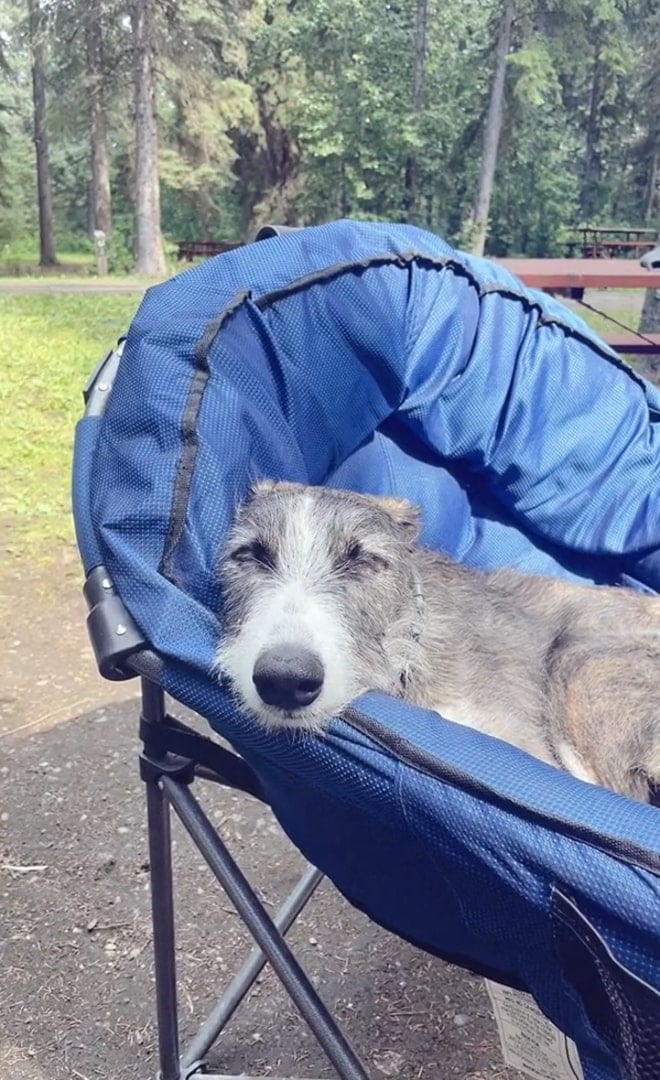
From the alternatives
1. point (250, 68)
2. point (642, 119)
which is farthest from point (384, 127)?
point (642, 119)

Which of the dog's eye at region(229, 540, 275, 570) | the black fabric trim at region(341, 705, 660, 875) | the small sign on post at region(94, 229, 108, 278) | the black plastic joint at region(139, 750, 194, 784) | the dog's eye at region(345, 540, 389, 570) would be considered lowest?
the small sign on post at region(94, 229, 108, 278)

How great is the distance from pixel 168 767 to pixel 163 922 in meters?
0.56

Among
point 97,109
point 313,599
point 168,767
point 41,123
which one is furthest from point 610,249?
point 168,767

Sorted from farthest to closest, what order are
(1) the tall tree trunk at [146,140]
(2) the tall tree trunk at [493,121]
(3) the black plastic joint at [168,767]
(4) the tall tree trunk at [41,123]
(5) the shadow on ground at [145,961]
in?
1. (2) the tall tree trunk at [493,121]
2. (4) the tall tree trunk at [41,123]
3. (1) the tall tree trunk at [146,140]
4. (5) the shadow on ground at [145,961]
5. (3) the black plastic joint at [168,767]

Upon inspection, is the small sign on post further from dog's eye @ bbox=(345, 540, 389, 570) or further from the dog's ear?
dog's eye @ bbox=(345, 540, 389, 570)

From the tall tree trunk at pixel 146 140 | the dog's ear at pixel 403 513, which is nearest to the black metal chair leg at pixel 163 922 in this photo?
the dog's ear at pixel 403 513

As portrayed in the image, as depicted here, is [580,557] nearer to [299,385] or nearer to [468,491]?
[468,491]

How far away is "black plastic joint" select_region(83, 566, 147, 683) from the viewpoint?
2.25m

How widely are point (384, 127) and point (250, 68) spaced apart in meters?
4.77

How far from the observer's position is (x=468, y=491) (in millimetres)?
4379

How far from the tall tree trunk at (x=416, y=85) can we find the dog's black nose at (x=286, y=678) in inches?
1303

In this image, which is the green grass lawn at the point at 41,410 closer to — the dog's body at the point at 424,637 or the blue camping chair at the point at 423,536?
the blue camping chair at the point at 423,536

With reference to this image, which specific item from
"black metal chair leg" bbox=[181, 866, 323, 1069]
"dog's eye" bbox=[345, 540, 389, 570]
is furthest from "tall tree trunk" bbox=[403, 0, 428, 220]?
"black metal chair leg" bbox=[181, 866, 323, 1069]

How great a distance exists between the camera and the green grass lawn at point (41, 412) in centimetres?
766
